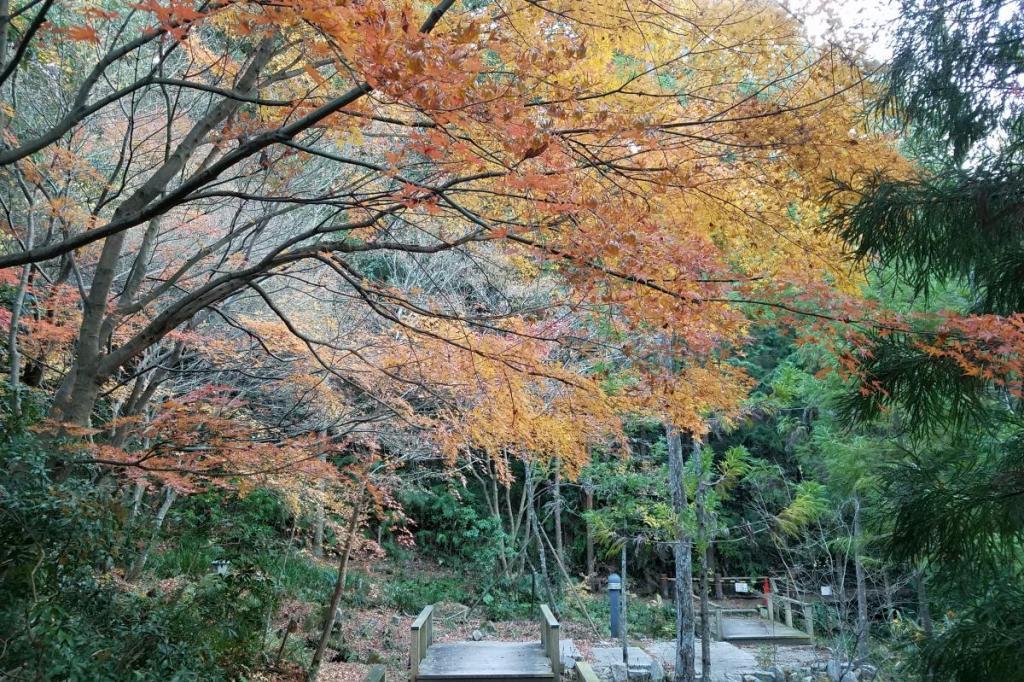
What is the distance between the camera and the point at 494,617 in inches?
525

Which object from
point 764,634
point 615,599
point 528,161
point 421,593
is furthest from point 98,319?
point 764,634

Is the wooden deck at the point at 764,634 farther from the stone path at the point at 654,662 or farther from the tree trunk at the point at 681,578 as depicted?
the tree trunk at the point at 681,578

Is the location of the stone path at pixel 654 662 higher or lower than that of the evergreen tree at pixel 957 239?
lower

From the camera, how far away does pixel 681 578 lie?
7902 millimetres

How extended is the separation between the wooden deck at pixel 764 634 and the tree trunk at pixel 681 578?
5090 mm

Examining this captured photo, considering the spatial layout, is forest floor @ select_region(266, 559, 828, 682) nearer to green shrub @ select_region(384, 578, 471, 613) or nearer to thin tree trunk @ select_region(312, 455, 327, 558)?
green shrub @ select_region(384, 578, 471, 613)

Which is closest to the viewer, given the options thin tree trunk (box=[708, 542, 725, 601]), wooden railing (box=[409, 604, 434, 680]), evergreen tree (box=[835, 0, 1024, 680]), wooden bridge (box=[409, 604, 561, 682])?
evergreen tree (box=[835, 0, 1024, 680])

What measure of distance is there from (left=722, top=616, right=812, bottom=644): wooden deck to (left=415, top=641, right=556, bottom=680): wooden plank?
6.01m

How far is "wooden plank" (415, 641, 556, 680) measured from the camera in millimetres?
6621

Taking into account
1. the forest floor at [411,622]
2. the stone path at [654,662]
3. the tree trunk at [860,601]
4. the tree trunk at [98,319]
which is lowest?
the stone path at [654,662]

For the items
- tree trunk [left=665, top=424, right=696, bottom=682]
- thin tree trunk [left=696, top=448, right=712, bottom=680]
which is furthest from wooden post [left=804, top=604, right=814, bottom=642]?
tree trunk [left=665, top=424, right=696, bottom=682]

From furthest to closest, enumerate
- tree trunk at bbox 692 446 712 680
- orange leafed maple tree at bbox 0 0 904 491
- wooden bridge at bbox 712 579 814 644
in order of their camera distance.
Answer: wooden bridge at bbox 712 579 814 644, tree trunk at bbox 692 446 712 680, orange leafed maple tree at bbox 0 0 904 491

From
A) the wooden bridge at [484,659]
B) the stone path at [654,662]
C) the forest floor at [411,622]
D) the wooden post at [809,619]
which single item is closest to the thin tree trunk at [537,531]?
the forest floor at [411,622]

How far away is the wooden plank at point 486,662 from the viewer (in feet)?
21.7
